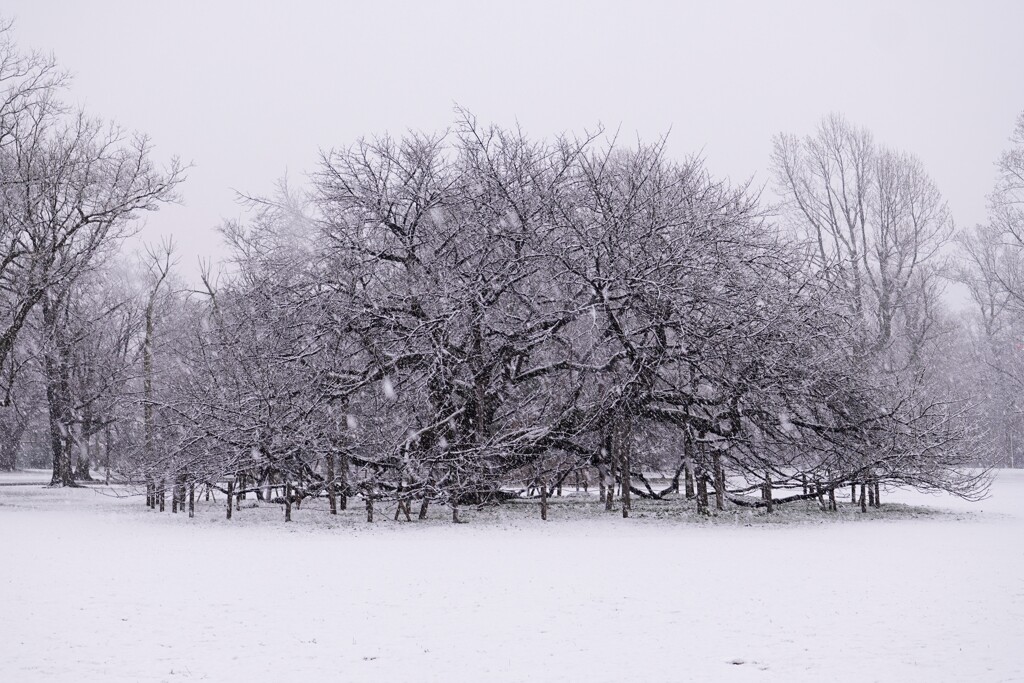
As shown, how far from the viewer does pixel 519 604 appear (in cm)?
862

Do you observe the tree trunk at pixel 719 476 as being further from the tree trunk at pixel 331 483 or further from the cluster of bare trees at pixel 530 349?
the tree trunk at pixel 331 483

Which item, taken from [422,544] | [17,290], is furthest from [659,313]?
[17,290]

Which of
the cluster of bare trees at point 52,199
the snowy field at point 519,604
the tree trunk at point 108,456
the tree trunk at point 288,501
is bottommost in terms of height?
the snowy field at point 519,604

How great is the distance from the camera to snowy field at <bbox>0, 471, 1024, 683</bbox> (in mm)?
6340

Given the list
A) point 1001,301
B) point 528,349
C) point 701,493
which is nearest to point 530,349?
point 528,349

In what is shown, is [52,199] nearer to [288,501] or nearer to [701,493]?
[288,501]

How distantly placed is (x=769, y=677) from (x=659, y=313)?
41.4 ft

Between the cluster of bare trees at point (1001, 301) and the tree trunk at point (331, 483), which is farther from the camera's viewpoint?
the cluster of bare trees at point (1001, 301)

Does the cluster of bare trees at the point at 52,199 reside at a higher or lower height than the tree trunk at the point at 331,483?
higher

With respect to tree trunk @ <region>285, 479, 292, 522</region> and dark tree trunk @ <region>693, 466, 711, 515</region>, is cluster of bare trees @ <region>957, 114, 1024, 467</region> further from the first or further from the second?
tree trunk @ <region>285, 479, 292, 522</region>

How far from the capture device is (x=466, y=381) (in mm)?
18844

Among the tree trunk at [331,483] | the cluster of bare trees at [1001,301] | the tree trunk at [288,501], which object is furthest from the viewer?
the cluster of bare trees at [1001,301]

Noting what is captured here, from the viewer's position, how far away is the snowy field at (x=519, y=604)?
6.34m

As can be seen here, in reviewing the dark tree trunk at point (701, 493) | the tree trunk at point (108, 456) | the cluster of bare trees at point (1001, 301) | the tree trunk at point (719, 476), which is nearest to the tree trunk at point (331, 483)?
the tree trunk at point (108, 456)
